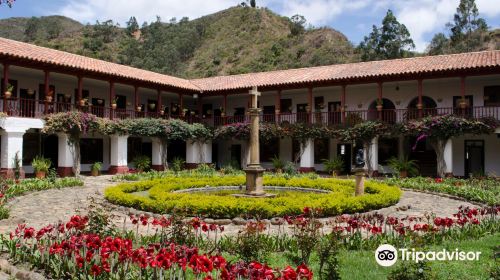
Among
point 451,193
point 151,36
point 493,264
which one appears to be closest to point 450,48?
point 451,193

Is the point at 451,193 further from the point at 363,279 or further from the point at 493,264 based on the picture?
the point at 363,279

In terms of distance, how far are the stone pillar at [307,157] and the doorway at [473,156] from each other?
7.81m

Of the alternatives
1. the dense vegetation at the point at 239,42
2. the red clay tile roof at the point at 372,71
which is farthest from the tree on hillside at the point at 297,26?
the red clay tile roof at the point at 372,71

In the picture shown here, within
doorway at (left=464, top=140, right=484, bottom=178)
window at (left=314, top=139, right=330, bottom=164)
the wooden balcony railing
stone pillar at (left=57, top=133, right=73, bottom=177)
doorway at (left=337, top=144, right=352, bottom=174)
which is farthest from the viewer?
window at (left=314, top=139, right=330, bottom=164)

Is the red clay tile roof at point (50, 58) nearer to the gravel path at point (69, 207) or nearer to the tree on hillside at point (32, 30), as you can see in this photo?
the gravel path at point (69, 207)

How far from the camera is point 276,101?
2866 cm

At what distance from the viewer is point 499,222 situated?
8.82m

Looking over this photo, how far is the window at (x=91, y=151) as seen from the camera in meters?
24.8

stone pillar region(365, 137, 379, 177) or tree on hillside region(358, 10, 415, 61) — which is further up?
tree on hillside region(358, 10, 415, 61)

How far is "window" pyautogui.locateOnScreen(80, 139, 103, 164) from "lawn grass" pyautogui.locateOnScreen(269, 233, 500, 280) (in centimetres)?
2038

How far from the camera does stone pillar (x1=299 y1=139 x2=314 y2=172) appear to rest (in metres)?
24.7

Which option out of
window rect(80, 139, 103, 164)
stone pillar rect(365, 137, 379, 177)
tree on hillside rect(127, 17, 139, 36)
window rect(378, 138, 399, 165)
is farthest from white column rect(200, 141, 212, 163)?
tree on hillside rect(127, 17, 139, 36)

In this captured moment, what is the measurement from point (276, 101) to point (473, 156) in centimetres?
1177

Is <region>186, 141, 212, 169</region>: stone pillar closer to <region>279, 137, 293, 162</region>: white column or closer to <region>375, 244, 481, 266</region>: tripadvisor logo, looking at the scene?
<region>279, 137, 293, 162</region>: white column
